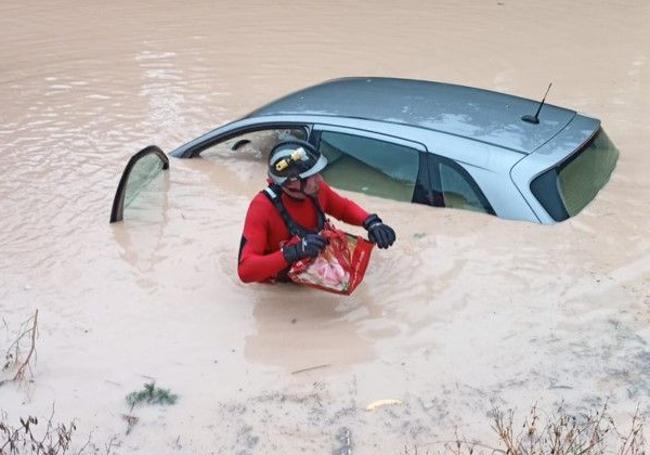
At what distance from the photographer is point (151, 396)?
14.4 ft

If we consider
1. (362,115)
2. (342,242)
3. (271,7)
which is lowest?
(271,7)

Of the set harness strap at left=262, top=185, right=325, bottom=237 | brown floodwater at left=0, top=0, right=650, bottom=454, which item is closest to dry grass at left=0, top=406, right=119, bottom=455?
brown floodwater at left=0, top=0, right=650, bottom=454

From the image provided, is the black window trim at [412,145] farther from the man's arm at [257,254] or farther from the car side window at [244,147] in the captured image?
the man's arm at [257,254]

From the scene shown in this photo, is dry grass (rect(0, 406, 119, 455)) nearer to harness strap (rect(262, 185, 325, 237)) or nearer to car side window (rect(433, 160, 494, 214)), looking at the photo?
harness strap (rect(262, 185, 325, 237))

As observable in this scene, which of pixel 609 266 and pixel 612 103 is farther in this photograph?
pixel 612 103

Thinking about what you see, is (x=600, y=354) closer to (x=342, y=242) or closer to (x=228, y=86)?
(x=342, y=242)

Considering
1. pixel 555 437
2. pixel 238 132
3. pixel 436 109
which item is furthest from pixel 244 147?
pixel 555 437

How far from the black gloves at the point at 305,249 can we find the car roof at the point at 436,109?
4.91 ft

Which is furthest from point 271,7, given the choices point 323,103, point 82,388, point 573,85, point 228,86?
point 82,388

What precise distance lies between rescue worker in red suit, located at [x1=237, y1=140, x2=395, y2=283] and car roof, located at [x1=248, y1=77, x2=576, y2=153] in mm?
1028

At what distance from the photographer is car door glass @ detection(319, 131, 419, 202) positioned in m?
5.72

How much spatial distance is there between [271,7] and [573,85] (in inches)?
264

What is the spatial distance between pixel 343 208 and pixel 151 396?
5.67 ft

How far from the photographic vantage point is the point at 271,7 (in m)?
15.1
